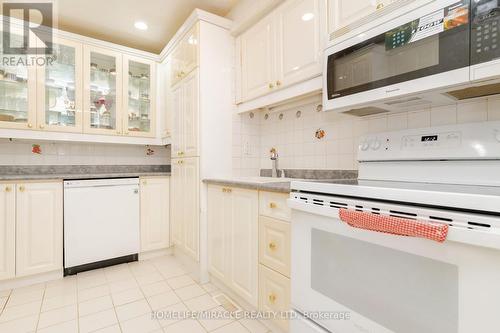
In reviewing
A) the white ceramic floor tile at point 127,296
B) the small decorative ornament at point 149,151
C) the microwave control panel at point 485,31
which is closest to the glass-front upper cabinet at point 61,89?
the small decorative ornament at point 149,151

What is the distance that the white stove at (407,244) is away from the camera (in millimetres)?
628

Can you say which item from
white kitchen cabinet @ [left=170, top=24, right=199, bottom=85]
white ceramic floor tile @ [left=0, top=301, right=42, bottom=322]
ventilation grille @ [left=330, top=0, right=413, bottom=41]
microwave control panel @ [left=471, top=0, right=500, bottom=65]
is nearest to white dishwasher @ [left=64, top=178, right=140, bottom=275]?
white ceramic floor tile @ [left=0, top=301, right=42, bottom=322]

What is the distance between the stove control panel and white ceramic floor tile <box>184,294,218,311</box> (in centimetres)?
142

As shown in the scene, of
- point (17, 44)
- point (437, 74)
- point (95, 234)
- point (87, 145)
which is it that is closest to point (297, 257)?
point (437, 74)

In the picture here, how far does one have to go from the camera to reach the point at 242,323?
5.25 feet

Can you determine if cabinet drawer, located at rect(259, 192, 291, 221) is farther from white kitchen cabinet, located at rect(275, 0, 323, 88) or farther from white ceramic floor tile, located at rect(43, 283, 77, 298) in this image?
white ceramic floor tile, located at rect(43, 283, 77, 298)

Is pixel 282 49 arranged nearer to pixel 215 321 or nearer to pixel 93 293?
pixel 215 321

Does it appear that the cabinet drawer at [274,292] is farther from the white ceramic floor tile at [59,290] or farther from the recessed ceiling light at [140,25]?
the recessed ceiling light at [140,25]

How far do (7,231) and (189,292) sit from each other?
156 cm

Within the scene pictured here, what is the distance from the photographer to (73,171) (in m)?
2.74

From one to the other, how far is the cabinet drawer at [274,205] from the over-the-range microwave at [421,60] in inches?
22.3

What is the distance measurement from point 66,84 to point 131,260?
1.91 m

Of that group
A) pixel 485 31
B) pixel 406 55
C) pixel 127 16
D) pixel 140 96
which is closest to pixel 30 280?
pixel 140 96

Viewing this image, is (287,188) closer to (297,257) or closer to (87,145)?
(297,257)
